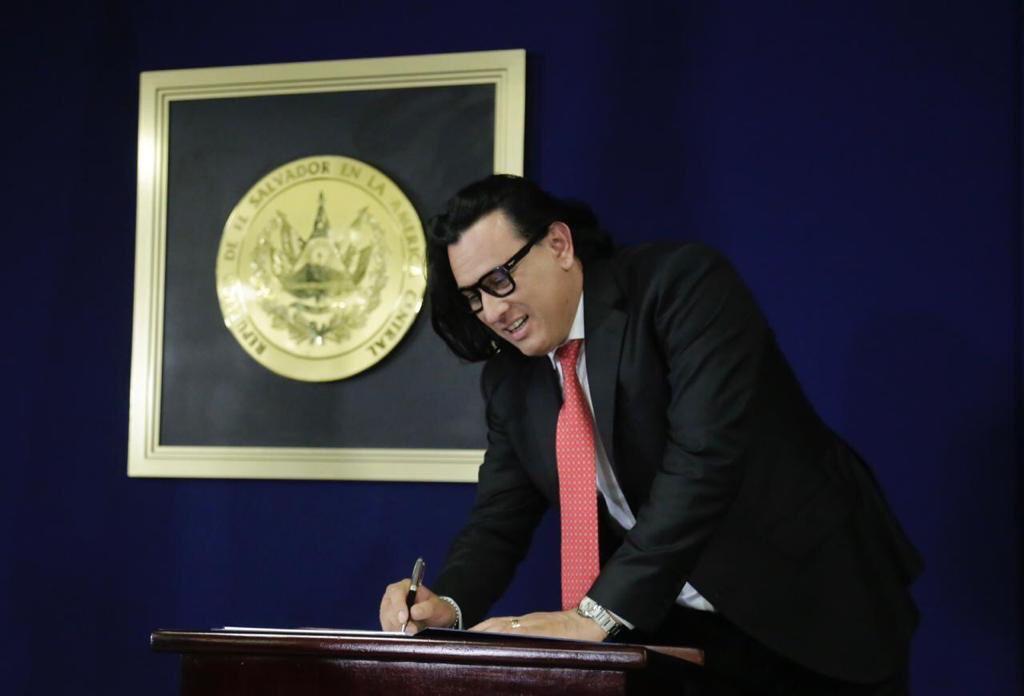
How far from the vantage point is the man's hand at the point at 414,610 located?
1.99 m

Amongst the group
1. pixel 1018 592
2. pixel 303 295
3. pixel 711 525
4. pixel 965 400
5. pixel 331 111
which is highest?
pixel 331 111

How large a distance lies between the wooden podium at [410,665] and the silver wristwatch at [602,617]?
0.16 meters

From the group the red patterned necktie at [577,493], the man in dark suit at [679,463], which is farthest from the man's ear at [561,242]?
the red patterned necktie at [577,493]

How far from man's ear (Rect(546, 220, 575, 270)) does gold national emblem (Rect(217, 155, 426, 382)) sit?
1.05 m

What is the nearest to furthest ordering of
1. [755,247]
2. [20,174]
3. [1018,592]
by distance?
[1018,592]
[755,247]
[20,174]

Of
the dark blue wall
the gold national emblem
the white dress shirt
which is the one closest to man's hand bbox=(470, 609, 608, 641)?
the white dress shirt

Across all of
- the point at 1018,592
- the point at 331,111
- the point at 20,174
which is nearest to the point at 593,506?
the point at 1018,592

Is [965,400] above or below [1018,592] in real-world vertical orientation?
above

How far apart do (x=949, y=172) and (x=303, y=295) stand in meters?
1.70

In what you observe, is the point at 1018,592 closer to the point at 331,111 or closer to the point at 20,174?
the point at 331,111

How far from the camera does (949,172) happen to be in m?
2.95

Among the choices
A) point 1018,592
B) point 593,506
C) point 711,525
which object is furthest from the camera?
→ point 1018,592

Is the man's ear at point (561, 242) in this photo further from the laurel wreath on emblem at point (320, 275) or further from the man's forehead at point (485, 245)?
the laurel wreath on emblem at point (320, 275)

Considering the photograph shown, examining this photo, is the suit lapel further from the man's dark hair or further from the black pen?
the black pen
